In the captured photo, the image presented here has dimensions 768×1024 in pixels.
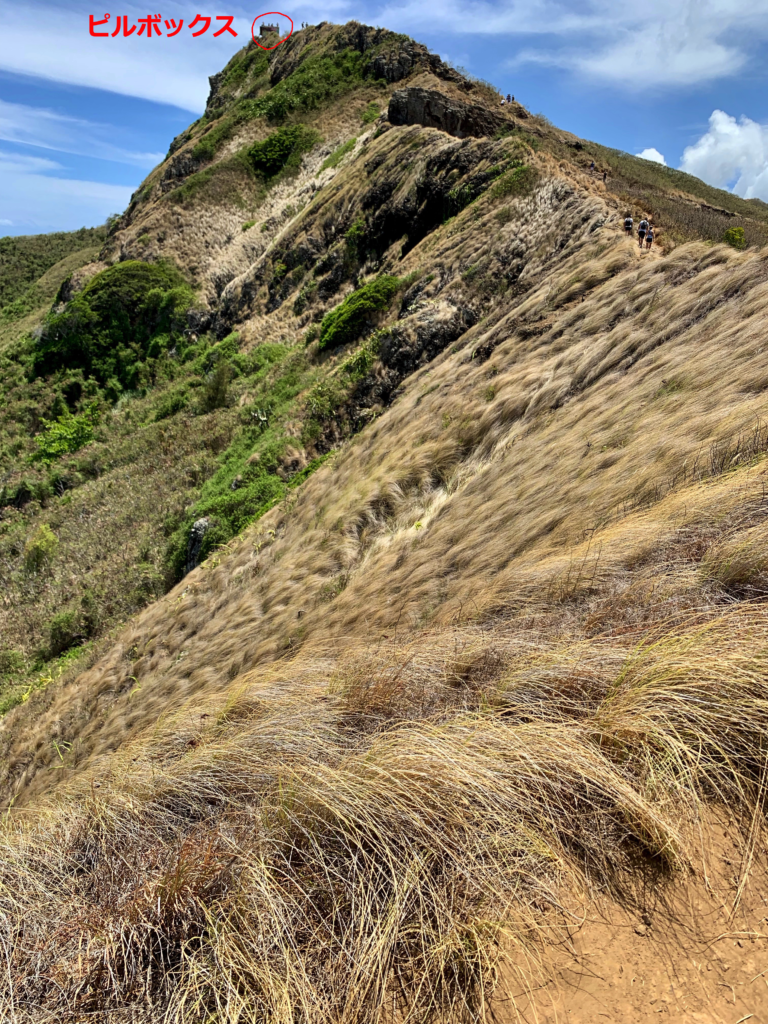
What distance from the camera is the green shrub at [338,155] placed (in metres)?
29.6

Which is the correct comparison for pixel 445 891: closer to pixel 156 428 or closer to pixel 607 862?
pixel 607 862

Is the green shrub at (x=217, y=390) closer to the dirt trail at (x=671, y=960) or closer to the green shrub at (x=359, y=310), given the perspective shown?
the green shrub at (x=359, y=310)

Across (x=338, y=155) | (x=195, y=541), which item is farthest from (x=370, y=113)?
(x=195, y=541)

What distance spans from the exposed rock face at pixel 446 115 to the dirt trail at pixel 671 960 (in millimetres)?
26637

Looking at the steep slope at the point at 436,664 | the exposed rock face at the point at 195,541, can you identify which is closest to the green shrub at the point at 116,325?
the steep slope at the point at 436,664

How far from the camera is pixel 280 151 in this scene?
3441 cm

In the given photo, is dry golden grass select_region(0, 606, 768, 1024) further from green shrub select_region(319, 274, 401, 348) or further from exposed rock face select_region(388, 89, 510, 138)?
exposed rock face select_region(388, 89, 510, 138)

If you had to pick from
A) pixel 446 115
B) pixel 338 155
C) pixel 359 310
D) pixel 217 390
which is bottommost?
pixel 217 390

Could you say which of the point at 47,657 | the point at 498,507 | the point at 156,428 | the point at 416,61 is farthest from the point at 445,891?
the point at 416,61

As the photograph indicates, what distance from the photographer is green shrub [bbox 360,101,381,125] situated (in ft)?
108

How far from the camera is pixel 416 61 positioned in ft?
109

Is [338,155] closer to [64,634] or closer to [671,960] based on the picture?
[64,634]

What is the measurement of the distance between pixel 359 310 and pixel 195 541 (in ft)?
30.7

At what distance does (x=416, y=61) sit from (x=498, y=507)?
38877mm
